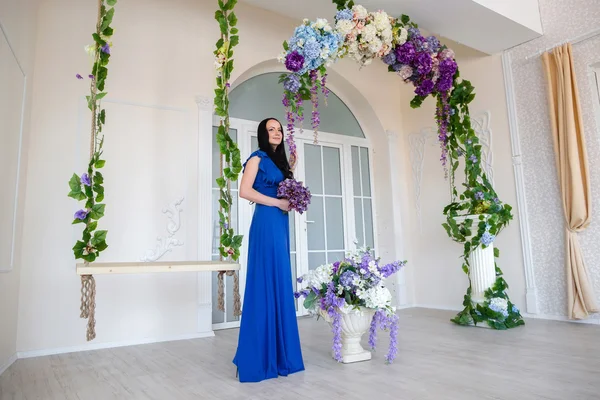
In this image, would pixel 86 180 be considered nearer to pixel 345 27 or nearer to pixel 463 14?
pixel 345 27

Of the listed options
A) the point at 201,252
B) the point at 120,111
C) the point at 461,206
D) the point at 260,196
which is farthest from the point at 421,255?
the point at 120,111

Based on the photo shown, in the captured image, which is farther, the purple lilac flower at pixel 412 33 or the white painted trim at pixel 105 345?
the purple lilac flower at pixel 412 33

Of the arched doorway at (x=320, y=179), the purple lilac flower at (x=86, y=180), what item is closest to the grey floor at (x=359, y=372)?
the purple lilac flower at (x=86, y=180)

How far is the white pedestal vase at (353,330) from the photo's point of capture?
261 centimetres

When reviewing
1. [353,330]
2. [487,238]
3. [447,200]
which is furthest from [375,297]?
[447,200]

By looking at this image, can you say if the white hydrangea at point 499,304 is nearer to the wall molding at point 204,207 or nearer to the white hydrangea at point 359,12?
the wall molding at point 204,207

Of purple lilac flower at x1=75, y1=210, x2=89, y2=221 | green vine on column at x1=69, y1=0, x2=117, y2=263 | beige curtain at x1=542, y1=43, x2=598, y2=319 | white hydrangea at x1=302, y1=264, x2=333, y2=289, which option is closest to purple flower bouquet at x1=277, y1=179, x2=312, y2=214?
white hydrangea at x1=302, y1=264, x2=333, y2=289

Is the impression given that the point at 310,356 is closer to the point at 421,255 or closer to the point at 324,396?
the point at 324,396

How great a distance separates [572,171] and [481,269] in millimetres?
1258

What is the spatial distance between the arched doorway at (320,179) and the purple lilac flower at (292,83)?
1472 mm

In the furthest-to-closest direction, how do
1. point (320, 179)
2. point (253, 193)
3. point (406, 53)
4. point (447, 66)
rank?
point (320, 179)
point (447, 66)
point (406, 53)
point (253, 193)

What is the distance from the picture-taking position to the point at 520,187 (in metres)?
4.36

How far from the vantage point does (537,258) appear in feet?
13.7

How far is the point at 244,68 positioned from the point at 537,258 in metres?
3.78
